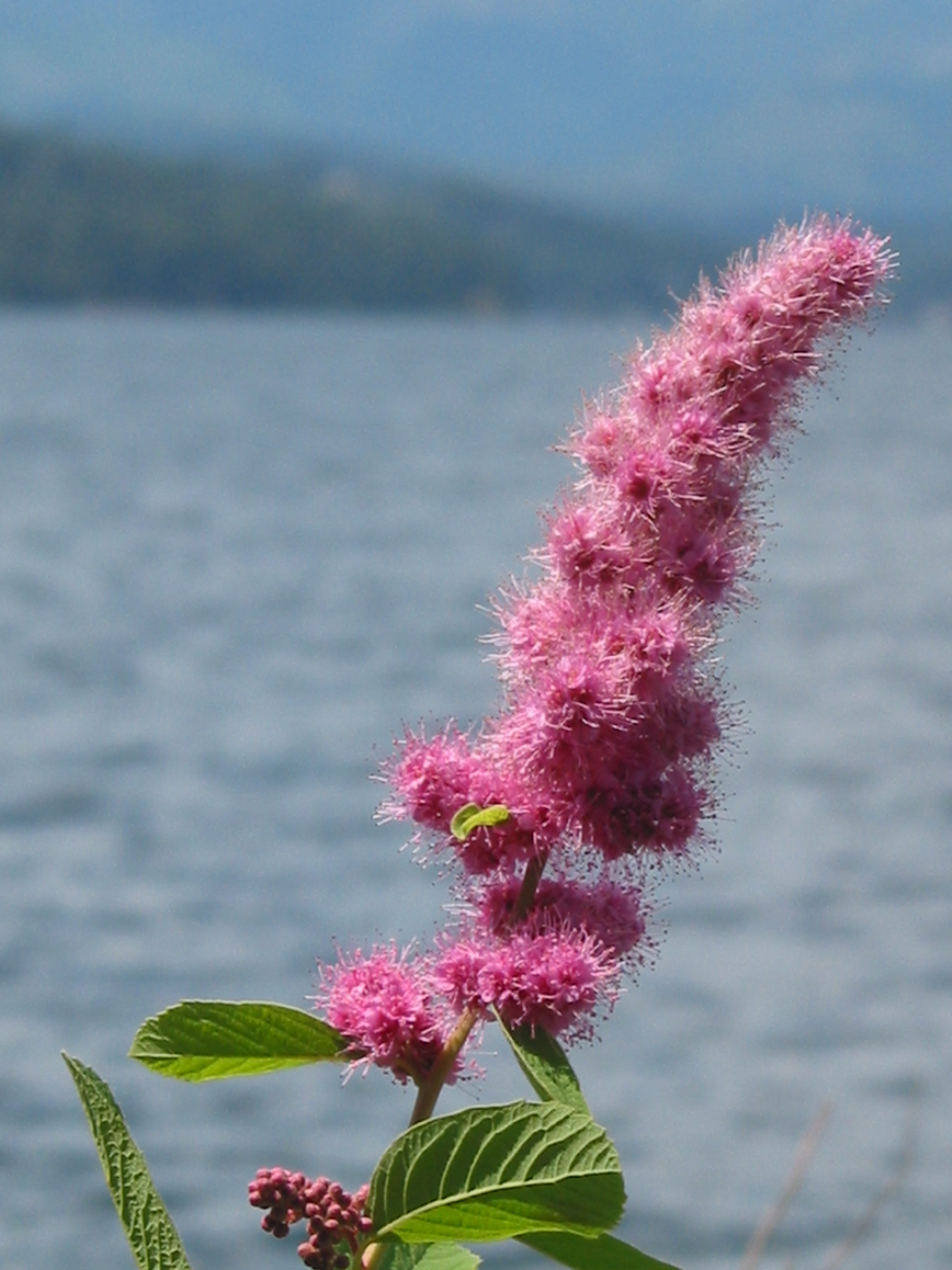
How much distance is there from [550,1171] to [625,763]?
1.86 ft

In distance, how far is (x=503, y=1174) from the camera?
192cm

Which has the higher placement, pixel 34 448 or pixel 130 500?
pixel 34 448

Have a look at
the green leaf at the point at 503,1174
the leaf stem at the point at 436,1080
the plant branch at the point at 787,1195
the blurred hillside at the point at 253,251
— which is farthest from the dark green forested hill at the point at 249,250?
the green leaf at the point at 503,1174

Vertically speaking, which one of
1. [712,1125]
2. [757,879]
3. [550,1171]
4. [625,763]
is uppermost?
[757,879]

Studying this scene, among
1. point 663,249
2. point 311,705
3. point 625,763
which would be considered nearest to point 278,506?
point 311,705

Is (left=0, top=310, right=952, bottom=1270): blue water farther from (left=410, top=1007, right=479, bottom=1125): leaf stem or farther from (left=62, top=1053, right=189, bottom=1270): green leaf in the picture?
(left=62, top=1053, right=189, bottom=1270): green leaf

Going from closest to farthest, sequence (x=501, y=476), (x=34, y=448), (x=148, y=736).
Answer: (x=148, y=736) → (x=501, y=476) → (x=34, y=448)

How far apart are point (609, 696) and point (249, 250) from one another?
168 meters

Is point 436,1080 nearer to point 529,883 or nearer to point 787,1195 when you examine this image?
point 529,883

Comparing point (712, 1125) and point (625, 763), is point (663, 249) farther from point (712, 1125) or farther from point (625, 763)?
point (625, 763)

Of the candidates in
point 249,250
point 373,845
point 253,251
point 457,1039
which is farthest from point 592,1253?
point 253,251

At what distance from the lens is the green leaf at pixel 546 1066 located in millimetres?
2059

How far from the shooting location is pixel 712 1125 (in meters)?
19.8

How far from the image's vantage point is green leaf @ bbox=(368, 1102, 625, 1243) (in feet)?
6.24
